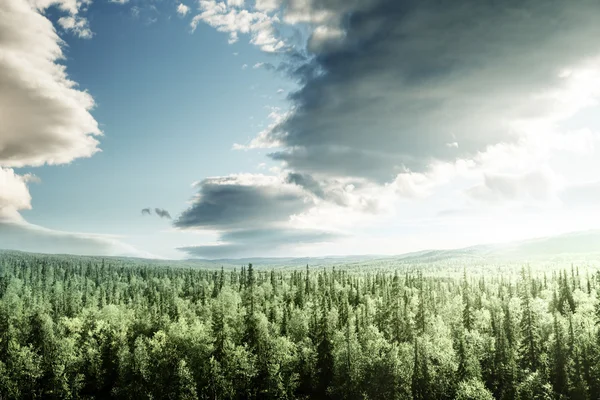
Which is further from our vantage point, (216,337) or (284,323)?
(284,323)

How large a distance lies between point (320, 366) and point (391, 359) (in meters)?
22.1

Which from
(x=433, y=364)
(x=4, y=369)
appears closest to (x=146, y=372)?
(x=4, y=369)

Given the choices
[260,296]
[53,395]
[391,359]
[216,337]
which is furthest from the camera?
[260,296]

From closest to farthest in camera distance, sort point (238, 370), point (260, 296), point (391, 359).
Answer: point (391, 359)
point (238, 370)
point (260, 296)

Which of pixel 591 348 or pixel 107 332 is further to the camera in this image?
pixel 107 332

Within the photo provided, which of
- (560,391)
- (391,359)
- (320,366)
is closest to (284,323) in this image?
(320,366)

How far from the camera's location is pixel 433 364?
249 ft

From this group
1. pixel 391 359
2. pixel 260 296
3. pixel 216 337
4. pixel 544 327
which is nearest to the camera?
pixel 391 359

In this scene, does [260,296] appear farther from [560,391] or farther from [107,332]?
[560,391]

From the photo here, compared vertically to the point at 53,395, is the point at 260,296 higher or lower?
higher

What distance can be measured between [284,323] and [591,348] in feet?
198

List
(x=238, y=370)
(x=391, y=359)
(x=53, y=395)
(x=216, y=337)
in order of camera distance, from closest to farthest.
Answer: (x=391, y=359)
(x=238, y=370)
(x=53, y=395)
(x=216, y=337)

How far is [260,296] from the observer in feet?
522

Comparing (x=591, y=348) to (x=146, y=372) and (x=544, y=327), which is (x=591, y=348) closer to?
(x=544, y=327)
